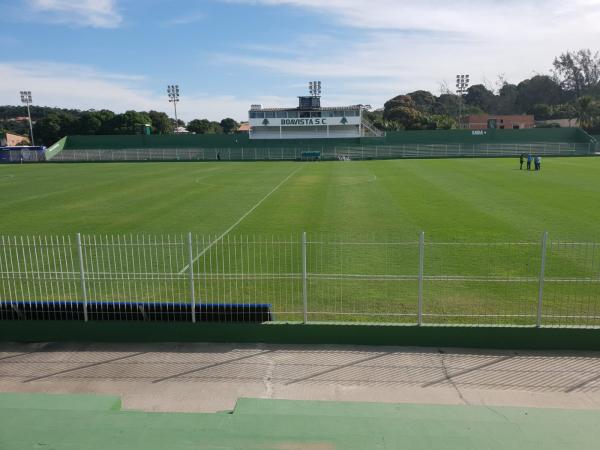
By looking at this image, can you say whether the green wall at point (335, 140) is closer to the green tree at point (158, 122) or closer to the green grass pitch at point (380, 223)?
the green tree at point (158, 122)

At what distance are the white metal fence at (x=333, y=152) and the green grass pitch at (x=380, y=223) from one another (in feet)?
96.9

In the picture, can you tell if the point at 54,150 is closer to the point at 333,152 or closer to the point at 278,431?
the point at 333,152

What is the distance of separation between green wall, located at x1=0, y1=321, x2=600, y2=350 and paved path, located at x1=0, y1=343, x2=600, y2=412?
195 mm

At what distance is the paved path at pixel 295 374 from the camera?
8047 millimetres

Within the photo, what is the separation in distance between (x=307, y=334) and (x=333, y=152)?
68629 millimetres

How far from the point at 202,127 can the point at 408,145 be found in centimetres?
5877

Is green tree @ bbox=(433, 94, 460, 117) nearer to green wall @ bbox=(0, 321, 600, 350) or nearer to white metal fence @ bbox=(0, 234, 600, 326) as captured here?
white metal fence @ bbox=(0, 234, 600, 326)

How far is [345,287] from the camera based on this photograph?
13078 mm

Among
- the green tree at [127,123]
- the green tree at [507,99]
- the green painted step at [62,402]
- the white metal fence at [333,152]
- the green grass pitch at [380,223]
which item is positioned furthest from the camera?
the green tree at [507,99]

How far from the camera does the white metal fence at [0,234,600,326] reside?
10289mm

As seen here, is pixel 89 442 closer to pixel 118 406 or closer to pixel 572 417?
pixel 118 406

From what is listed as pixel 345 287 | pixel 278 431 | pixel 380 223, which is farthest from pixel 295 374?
pixel 380 223

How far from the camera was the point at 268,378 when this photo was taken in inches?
342

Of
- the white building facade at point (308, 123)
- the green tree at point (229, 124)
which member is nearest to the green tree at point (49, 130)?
the white building facade at point (308, 123)
